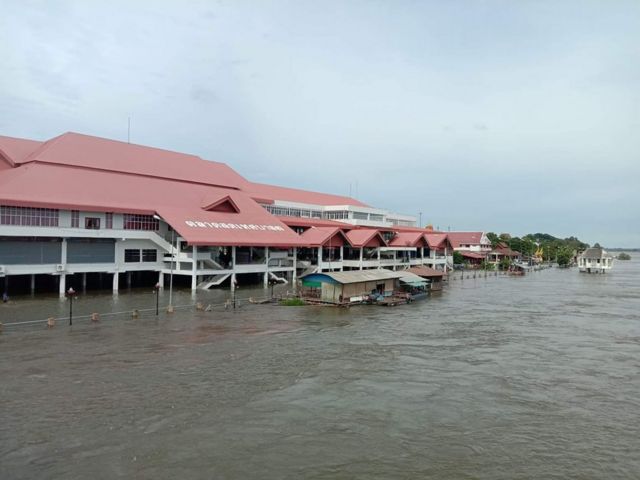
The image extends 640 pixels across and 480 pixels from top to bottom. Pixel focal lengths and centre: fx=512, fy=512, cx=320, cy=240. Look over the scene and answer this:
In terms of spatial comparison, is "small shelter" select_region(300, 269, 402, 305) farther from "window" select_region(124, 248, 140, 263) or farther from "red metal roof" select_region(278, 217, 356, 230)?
"red metal roof" select_region(278, 217, 356, 230)

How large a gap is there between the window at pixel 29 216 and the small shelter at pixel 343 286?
17170mm

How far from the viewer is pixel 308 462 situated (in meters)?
11.1

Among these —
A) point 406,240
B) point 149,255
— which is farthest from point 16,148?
point 406,240

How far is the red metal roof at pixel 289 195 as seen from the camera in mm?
56919

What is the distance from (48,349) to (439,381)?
47.9ft

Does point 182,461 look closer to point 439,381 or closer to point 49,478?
point 49,478

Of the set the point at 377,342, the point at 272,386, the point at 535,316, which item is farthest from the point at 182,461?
the point at 535,316

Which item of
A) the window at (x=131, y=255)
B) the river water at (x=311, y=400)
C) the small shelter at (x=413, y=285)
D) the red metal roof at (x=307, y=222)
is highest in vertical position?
the red metal roof at (x=307, y=222)

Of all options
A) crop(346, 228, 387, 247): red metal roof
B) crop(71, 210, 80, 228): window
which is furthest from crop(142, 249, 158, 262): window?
crop(346, 228, 387, 247): red metal roof

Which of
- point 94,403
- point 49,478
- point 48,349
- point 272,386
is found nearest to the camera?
point 49,478

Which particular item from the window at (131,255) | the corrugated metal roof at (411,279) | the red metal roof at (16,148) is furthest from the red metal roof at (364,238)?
the red metal roof at (16,148)

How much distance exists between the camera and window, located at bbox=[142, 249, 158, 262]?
39375 millimetres

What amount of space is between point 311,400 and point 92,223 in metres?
27.2

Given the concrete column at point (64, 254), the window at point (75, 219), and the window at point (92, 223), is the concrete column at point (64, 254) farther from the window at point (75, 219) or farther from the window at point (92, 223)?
→ the window at point (92, 223)
